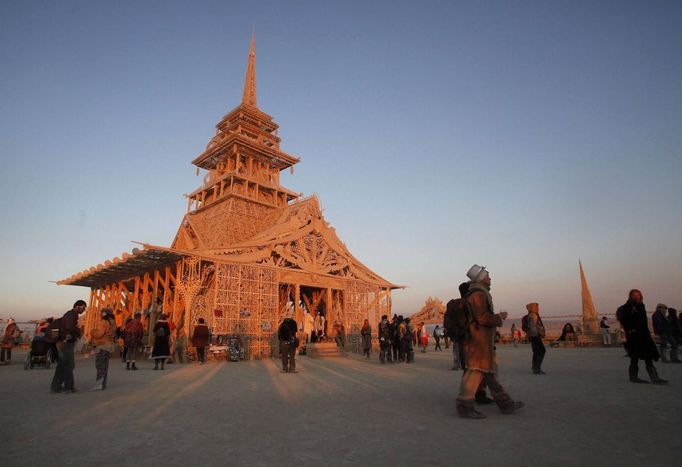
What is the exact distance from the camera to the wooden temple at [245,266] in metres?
17.3

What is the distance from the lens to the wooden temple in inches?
683

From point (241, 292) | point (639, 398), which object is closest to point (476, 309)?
point (639, 398)

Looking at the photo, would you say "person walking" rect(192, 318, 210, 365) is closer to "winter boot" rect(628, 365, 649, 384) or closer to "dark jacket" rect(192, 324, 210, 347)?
"dark jacket" rect(192, 324, 210, 347)

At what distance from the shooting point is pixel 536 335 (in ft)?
33.0

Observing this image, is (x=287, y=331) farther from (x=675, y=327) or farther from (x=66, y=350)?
(x=675, y=327)

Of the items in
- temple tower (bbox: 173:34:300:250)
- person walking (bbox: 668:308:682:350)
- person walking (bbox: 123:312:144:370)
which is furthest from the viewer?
temple tower (bbox: 173:34:300:250)

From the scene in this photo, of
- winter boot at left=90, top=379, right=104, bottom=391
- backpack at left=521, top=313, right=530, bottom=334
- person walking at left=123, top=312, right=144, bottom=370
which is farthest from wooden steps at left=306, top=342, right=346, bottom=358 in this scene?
winter boot at left=90, top=379, right=104, bottom=391

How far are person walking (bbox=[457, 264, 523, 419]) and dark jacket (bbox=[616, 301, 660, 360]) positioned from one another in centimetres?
394

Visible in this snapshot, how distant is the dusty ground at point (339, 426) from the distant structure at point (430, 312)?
86.2 feet

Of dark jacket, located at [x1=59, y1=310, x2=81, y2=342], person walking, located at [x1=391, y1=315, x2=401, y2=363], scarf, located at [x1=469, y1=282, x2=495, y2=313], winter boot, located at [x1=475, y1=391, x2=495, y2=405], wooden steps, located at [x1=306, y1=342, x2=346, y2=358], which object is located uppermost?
scarf, located at [x1=469, y1=282, x2=495, y2=313]

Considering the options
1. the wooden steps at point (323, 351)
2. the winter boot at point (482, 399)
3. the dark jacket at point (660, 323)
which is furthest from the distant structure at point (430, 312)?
the winter boot at point (482, 399)

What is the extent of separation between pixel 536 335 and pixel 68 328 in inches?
417

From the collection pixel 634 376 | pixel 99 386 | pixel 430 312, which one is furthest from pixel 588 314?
pixel 99 386

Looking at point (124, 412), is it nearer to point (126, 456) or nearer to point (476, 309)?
point (126, 456)
